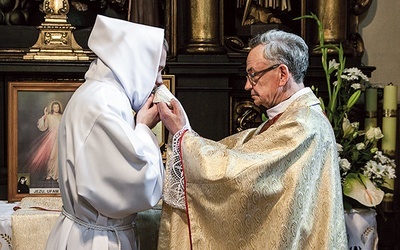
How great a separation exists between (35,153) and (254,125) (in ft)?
5.41

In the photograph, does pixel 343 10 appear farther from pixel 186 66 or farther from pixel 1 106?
pixel 1 106

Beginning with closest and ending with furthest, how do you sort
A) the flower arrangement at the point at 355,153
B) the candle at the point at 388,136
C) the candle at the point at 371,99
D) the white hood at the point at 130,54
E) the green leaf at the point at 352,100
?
the white hood at the point at 130,54
the flower arrangement at the point at 355,153
the green leaf at the point at 352,100
the candle at the point at 388,136
the candle at the point at 371,99

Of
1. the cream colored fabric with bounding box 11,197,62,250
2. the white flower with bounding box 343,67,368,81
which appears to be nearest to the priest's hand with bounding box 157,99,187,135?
the cream colored fabric with bounding box 11,197,62,250

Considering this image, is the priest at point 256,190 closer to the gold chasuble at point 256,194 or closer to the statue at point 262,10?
the gold chasuble at point 256,194

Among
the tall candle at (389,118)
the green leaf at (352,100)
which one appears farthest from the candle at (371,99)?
the green leaf at (352,100)

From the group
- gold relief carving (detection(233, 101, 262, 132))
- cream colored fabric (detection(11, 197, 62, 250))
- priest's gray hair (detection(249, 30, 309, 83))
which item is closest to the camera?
priest's gray hair (detection(249, 30, 309, 83))

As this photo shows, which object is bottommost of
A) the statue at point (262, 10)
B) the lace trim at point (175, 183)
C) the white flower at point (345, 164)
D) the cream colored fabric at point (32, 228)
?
the cream colored fabric at point (32, 228)

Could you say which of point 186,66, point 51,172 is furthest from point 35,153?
point 186,66

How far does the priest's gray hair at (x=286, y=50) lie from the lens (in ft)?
10.9

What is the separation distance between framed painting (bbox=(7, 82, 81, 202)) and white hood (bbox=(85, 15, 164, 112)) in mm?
1727

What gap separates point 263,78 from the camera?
133 inches

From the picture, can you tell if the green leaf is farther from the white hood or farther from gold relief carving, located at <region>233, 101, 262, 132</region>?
the white hood

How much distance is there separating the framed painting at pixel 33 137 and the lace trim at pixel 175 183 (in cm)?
169

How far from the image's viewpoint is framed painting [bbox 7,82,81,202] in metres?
4.66
